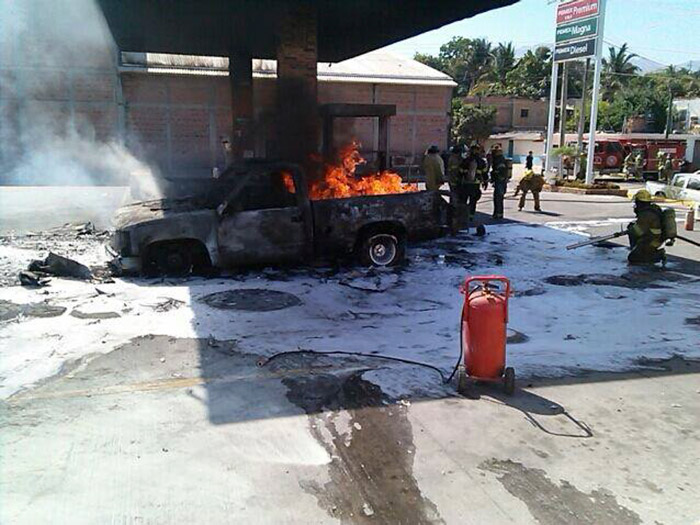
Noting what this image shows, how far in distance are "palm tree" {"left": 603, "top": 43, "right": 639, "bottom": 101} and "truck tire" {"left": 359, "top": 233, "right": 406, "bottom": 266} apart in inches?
2583

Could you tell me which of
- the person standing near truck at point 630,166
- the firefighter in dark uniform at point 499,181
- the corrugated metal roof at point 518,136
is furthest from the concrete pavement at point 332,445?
the corrugated metal roof at point 518,136

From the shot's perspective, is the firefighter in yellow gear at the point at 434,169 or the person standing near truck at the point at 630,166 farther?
the person standing near truck at the point at 630,166

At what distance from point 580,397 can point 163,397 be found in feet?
10.8

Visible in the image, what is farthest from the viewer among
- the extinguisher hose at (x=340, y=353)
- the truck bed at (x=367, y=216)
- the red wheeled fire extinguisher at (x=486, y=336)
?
the truck bed at (x=367, y=216)

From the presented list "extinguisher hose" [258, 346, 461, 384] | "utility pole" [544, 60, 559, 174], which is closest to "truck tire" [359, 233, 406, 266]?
"extinguisher hose" [258, 346, 461, 384]

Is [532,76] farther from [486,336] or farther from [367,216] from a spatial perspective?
[486,336]

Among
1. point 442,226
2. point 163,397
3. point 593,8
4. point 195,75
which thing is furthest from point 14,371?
point 195,75

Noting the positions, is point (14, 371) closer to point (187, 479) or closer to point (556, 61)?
point (187, 479)

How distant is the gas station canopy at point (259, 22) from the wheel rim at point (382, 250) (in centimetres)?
471

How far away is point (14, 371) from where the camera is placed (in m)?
4.98

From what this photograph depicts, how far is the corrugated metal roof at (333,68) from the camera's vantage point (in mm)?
26609

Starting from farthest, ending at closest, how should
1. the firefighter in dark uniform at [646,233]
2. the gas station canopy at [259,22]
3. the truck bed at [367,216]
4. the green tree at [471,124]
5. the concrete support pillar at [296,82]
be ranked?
the green tree at [471,124]
the gas station canopy at [259,22]
the concrete support pillar at [296,82]
the firefighter in dark uniform at [646,233]
the truck bed at [367,216]

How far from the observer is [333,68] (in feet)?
100.0

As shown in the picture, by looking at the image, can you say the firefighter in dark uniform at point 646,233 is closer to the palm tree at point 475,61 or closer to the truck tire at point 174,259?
the truck tire at point 174,259
